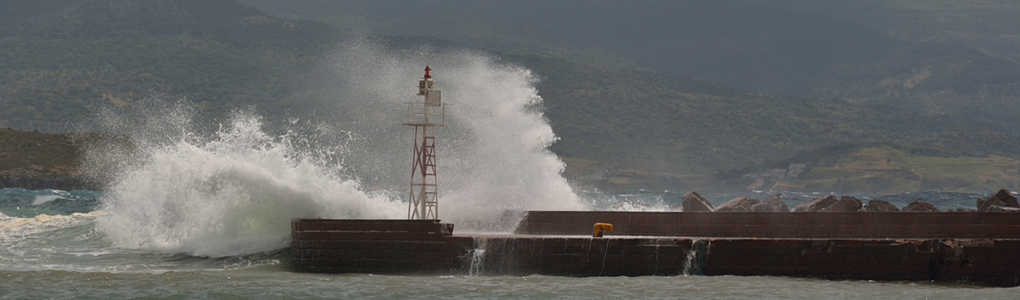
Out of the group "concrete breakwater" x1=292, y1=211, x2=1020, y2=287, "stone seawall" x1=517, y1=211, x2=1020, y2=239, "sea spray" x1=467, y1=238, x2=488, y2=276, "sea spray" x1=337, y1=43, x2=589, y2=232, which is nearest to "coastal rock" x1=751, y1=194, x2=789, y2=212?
"sea spray" x1=337, y1=43, x2=589, y2=232

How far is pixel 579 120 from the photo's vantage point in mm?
162000

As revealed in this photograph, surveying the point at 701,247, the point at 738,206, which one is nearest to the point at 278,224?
the point at 701,247

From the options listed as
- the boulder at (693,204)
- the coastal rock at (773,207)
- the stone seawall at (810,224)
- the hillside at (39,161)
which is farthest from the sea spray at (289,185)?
the hillside at (39,161)

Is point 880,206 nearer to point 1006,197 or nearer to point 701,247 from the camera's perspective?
point 1006,197

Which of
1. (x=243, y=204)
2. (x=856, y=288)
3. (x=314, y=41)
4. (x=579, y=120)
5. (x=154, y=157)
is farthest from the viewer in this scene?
(x=314, y=41)

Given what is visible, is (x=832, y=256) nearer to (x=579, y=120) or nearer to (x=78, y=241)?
(x=78, y=241)

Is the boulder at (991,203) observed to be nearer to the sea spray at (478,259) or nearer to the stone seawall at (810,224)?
the stone seawall at (810,224)

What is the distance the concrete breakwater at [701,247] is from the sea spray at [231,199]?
173 inches

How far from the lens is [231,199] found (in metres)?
27.7

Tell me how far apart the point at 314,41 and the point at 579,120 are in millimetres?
50692

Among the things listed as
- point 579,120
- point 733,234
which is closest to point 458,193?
point 733,234

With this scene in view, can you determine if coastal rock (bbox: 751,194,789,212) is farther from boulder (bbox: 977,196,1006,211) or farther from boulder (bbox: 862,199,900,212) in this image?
boulder (bbox: 977,196,1006,211)

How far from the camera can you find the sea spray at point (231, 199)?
89.1 ft

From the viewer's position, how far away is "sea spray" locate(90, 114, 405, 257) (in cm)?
2717
